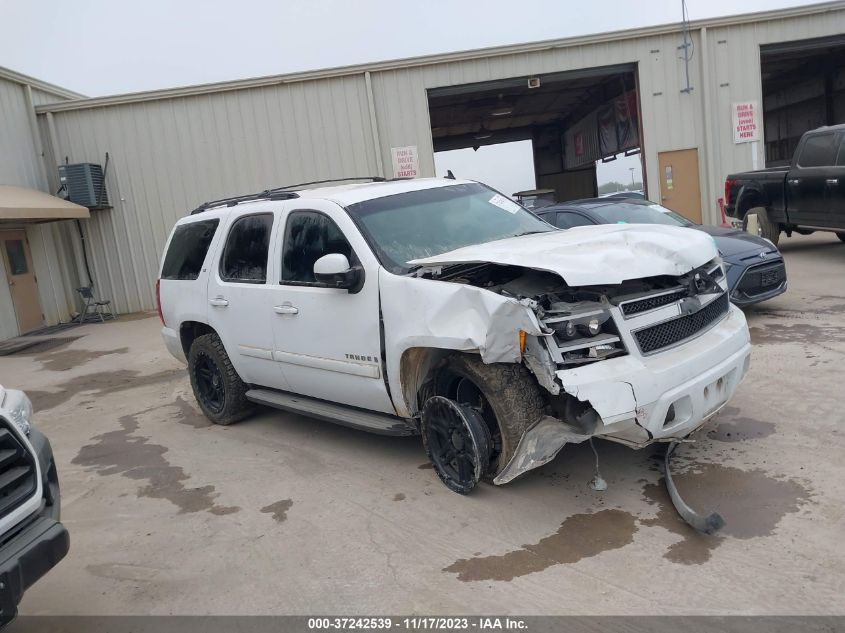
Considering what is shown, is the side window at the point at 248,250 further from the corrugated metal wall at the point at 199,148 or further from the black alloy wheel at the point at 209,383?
the corrugated metal wall at the point at 199,148

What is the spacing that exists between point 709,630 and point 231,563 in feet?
7.82

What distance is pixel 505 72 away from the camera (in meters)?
15.3

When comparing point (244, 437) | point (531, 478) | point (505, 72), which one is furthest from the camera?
point (505, 72)

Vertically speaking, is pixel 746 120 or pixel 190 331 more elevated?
pixel 746 120

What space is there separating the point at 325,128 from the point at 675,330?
1299cm

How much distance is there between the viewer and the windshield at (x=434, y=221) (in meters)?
4.54

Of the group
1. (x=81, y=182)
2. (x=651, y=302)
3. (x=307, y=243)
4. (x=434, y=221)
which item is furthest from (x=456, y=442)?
(x=81, y=182)

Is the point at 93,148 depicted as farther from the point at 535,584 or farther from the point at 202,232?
the point at 535,584

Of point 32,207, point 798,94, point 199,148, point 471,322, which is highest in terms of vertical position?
point 798,94

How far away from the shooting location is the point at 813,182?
35.8 ft

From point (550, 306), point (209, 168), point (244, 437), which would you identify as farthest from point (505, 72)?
point (550, 306)

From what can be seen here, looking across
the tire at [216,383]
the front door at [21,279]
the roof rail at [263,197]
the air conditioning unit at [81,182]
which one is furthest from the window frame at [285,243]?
the air conditioning unit at [81,182]

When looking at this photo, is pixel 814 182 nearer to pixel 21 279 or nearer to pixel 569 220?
pixel 569 220

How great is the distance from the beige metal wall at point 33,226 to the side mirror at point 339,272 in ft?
39.0
